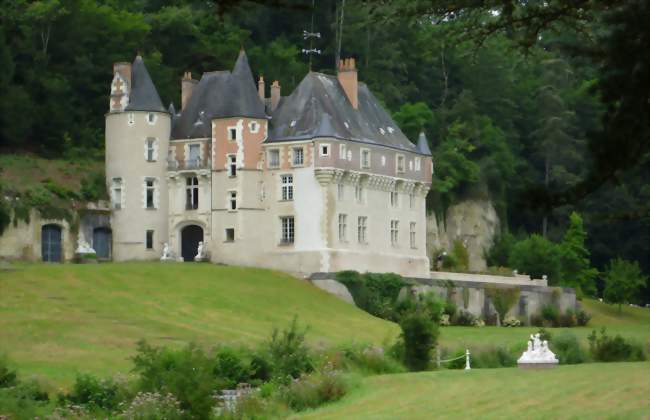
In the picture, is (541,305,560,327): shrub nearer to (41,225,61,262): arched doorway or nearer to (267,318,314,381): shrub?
(41,225,61,262): arched doorway

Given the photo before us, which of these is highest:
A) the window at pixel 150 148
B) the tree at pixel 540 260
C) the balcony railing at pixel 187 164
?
the window at pixel 150 148

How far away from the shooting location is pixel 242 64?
67188mm

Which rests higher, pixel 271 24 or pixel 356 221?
pixel 271 24

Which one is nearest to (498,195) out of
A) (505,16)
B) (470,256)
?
(470,256)

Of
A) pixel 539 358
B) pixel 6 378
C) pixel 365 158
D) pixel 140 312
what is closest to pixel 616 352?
pixel 539 358

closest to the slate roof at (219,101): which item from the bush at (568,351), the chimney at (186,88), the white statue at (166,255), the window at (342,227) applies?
the chimney at (186,88)

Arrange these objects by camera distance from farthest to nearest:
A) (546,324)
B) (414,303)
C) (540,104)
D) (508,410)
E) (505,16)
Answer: (540,104) < (546,324) < (414,303) < (508,410) < (505,16)

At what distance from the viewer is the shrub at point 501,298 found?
230ft

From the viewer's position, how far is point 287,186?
66188 mm

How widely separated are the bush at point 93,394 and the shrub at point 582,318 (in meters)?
38.8

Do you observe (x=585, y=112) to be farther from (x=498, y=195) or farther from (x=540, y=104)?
(x=498, y=195)

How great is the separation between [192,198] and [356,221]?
616 centimetres

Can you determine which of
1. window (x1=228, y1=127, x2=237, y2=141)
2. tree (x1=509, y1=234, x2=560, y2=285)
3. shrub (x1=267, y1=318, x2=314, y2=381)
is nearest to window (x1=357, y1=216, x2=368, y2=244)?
window (x1=228, y1=127, x2=237, y2=141)

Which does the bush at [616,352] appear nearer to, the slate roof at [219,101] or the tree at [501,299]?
the slate roof at [219,101]
